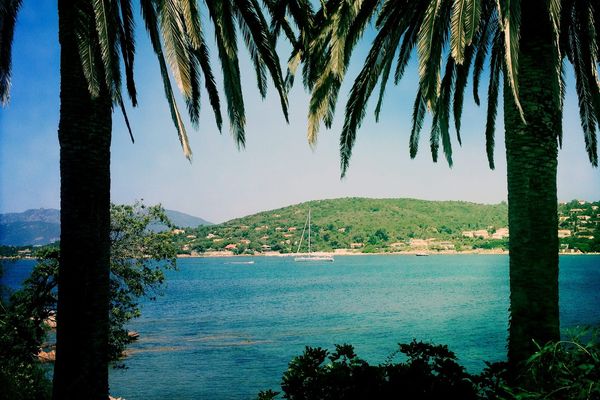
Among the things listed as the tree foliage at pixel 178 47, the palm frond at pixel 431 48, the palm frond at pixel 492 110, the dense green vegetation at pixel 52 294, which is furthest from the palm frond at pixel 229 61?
the dense green vegetation at pixel 52 294

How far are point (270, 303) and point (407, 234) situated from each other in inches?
4228

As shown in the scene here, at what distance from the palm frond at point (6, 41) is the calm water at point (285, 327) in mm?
18360

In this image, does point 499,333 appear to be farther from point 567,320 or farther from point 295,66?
point 295,66

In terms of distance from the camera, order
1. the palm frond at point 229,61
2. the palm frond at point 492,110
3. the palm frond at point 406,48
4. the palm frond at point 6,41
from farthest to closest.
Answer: the palm frond at point 492,110 < the palm frond at point 6,41 < the palm frond at point 406,48 < the palm frond at point 229,61

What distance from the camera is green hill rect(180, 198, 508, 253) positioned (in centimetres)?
16525

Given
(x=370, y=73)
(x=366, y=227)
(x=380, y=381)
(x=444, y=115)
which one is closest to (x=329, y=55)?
(x=370, y=73)

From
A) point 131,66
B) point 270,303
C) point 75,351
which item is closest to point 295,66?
point 131,66

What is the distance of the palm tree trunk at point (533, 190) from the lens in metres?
5.53

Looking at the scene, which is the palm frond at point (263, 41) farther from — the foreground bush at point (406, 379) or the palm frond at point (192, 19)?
the foreground bush at point (406, 379)

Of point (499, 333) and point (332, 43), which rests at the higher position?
point (332, 43)

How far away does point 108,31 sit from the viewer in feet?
19.9

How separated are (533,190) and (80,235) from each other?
17.1 ft

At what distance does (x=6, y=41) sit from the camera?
27.9 ft

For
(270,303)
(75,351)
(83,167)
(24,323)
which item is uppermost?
(83,167)
